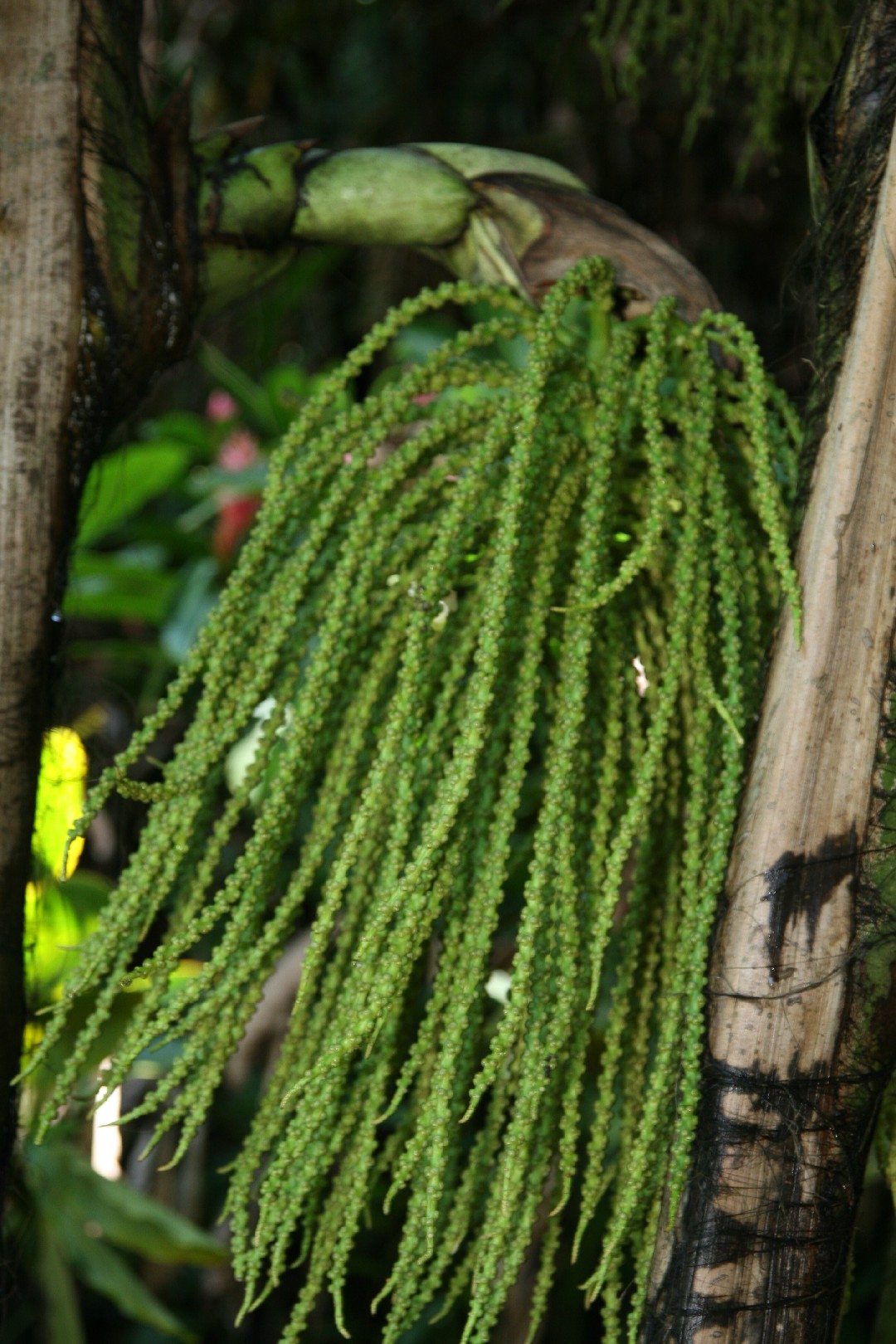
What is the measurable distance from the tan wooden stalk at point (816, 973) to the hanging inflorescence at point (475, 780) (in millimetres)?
29

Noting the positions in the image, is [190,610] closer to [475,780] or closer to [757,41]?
[757,41]

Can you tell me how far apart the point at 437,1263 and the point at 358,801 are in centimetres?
24

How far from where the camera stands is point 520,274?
0.71m

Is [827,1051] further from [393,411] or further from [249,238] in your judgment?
[249,238]

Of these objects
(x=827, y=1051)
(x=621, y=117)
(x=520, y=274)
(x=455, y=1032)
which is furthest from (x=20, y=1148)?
(x=621, y=117)

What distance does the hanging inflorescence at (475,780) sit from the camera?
558 millimetres

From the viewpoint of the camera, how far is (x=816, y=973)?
0.55 meters

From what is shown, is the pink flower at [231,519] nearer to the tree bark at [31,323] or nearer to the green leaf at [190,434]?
the green leaf at [190,434]

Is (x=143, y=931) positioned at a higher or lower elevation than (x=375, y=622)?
lower

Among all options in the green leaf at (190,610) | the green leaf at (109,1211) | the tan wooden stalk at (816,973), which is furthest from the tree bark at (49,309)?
the green leaf at (190,610)

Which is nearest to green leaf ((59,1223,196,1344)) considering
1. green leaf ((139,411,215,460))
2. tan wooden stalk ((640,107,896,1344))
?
tan wooden stalk ((640,107,896,1344))

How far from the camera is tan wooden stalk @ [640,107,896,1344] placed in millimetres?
551

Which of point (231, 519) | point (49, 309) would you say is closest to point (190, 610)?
point (231, 519)

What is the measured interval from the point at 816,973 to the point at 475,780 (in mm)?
188
